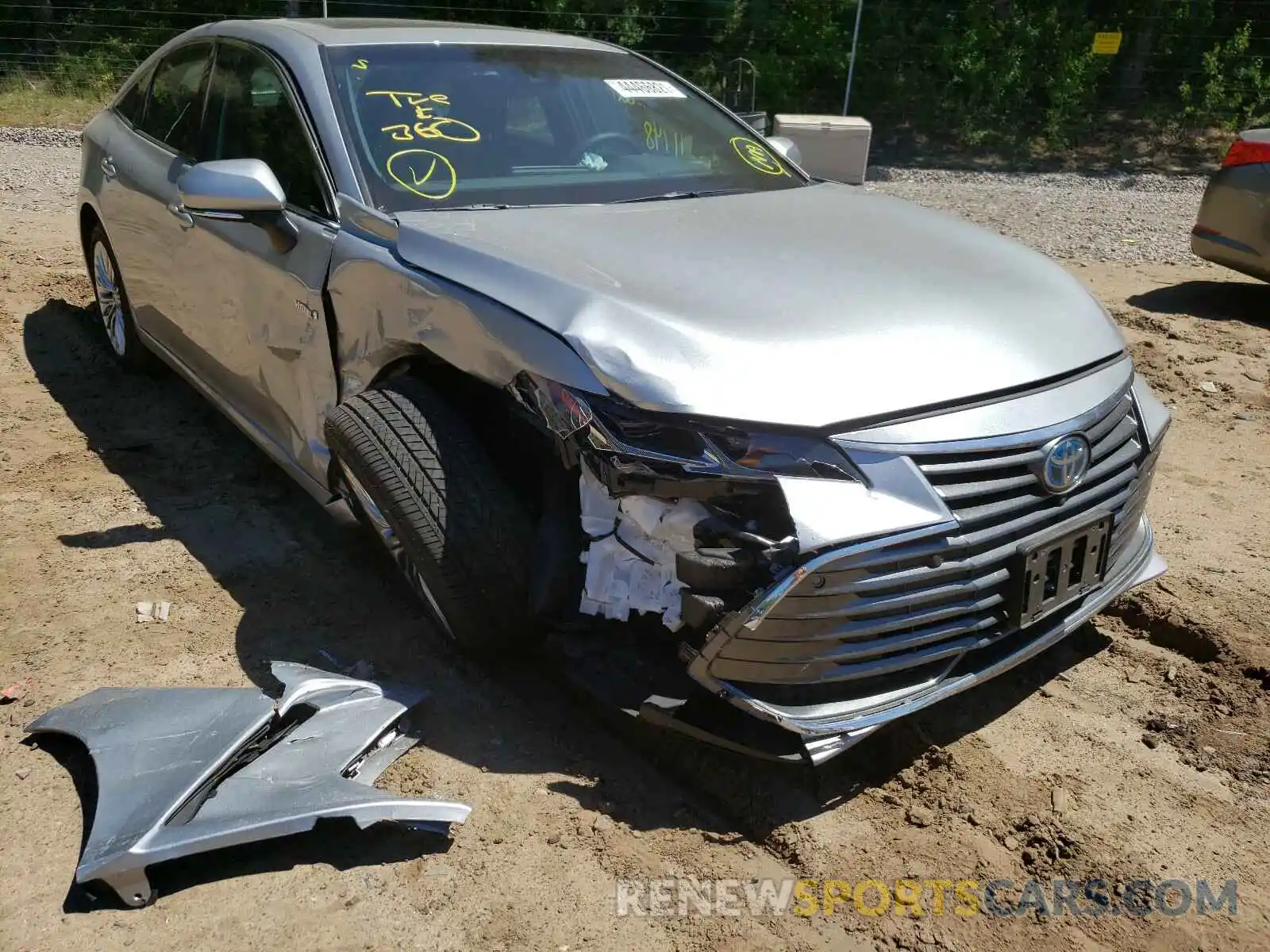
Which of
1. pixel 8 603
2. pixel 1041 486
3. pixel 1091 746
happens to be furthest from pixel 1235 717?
pixel 8 603

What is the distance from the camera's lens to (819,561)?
88.7 inches

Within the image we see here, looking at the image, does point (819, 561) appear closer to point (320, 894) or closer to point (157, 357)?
point (320, 894)

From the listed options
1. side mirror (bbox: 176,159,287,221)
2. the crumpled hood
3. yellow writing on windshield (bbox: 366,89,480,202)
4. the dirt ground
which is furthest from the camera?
yellow writing on windshield (bbox: 366,89,480,202)

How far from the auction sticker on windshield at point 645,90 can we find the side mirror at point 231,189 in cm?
137

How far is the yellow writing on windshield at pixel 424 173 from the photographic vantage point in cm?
326

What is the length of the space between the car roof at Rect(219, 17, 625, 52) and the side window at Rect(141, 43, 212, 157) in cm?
31

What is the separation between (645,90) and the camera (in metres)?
4.07

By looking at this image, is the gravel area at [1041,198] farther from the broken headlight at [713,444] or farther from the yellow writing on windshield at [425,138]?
the broken headlight at [713,444]

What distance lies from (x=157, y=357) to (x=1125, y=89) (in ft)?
45.3

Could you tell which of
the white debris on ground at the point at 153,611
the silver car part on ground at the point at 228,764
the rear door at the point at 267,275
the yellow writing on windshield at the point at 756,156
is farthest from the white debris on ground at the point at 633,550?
the yellow writing on windshield at the point at 756,156

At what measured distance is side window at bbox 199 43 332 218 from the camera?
3441mm

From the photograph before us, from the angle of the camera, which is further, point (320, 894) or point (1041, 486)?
point (1041, 486)

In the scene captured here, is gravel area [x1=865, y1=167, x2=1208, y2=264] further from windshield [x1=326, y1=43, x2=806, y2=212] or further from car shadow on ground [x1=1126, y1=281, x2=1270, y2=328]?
windshield [x1=326, y1=43, x2=806, y2=212]

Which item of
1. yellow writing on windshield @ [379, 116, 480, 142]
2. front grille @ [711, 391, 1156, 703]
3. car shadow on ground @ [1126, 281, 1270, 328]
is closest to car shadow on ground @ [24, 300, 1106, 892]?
front grille @ [711, 391, 1156, 703]
